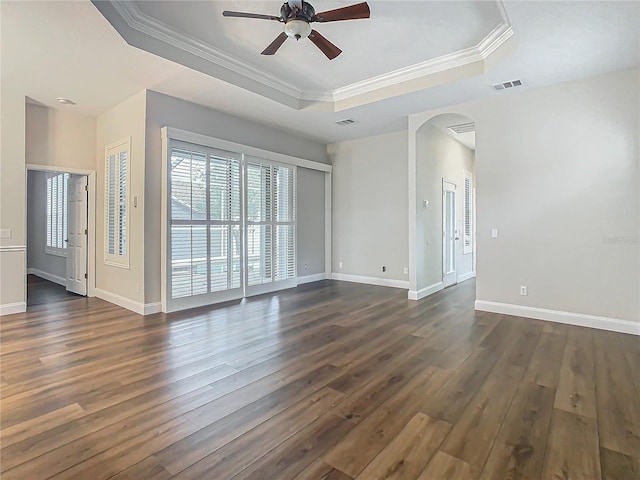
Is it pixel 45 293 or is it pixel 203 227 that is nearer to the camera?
pixel 203 227

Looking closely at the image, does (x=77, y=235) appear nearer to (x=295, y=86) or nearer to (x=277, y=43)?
(x=295, y=86)

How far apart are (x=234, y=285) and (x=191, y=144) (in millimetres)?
2379

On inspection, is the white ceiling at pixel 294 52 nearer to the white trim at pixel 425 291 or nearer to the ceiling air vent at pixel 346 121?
the ceiling air vent at pixel 346 121

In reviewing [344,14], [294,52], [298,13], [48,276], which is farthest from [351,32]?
[48,276]

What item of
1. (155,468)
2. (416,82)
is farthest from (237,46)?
(155,468)

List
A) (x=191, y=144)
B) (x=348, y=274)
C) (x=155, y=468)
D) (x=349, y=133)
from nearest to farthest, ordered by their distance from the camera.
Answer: (x=155, y=468) < (x=191, y=144) < (x=349, y=133) < (x=348, y=274)

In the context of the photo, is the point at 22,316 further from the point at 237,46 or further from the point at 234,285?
the point at 237,46

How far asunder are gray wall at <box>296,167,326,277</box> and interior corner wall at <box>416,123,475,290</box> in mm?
2539

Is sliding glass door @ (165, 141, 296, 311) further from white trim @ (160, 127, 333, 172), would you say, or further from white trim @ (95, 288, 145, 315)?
white trim @ (95, 288, 145, 315)

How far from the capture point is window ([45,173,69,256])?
22.8 ft

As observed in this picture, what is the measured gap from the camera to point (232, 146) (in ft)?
18.3

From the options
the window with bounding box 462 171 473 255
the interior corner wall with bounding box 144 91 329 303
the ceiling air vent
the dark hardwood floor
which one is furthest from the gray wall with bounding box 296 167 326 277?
the dark hardwood floor

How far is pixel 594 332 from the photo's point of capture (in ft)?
13.2

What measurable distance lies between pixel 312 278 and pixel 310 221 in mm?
1296
